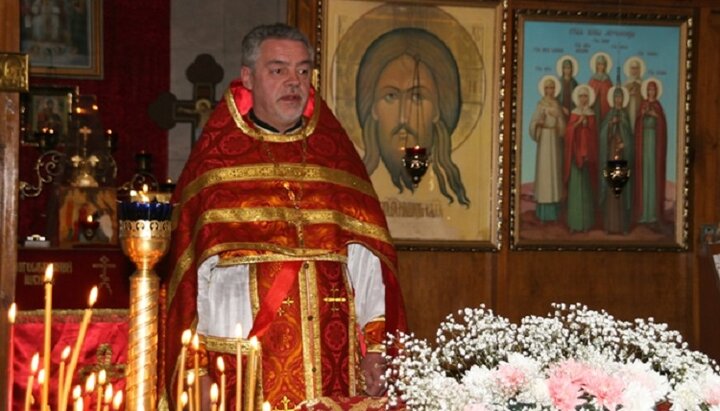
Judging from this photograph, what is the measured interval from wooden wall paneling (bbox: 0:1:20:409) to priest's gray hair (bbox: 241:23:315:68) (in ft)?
3.07

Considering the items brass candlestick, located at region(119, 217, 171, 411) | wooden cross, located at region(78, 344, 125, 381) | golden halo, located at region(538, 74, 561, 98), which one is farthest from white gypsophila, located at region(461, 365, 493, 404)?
golden halo, located at region(538, 74, 561, 98)

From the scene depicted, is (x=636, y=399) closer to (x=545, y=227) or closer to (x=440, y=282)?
(x=440, y=282)

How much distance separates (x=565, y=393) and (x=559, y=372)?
0.19 ft

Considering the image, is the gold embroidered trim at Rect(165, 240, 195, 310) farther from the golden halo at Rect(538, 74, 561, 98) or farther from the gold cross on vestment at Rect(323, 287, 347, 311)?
the golden halo at Rect(538, 74, 561, 98)

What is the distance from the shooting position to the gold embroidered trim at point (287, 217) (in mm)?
4309

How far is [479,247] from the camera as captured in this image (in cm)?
812

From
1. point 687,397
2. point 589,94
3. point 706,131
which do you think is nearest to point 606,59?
point 589,94

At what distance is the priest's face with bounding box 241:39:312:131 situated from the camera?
4.27 meters

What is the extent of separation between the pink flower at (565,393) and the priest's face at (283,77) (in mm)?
2451

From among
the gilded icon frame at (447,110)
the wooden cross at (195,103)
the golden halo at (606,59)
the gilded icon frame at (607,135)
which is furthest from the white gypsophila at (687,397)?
the wooden cross at (195,103)

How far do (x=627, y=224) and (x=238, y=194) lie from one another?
4.55 m

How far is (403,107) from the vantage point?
26.8ft

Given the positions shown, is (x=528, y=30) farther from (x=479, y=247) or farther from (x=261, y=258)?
(x=261, y=258)

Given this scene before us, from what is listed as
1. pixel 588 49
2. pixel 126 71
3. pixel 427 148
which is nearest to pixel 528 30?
pixel 588 49
